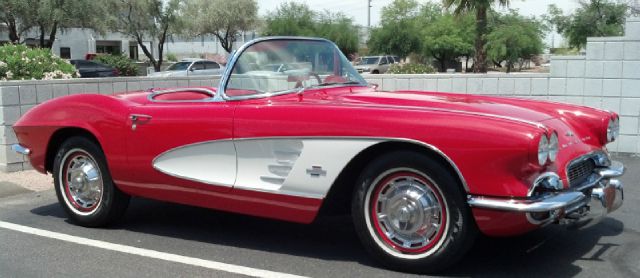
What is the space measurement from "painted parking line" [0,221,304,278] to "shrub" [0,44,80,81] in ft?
13.7

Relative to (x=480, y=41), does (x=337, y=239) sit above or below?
below

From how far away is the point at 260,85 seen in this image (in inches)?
188

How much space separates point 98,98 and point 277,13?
4361 centimetres

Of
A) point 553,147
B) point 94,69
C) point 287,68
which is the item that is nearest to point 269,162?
point 287,68

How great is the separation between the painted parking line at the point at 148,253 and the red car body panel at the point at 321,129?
40 centimetres

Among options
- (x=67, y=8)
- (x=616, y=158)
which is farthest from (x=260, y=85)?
(x=67, y=8)

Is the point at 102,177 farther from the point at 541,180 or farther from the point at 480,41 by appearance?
the point at 480,41

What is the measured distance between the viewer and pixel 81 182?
5.34 meters

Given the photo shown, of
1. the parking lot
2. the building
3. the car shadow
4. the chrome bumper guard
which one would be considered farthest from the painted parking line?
the building

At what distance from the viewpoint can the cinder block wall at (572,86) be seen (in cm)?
793

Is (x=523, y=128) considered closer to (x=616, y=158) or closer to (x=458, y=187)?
(x=458, y=187)

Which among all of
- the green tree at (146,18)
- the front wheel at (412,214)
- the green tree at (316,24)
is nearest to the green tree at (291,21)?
the green tree at (316,24)

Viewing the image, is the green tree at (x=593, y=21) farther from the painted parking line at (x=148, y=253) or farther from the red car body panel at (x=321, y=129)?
the painted parking line at (x=148, y=253)

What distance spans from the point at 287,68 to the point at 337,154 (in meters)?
1.15
